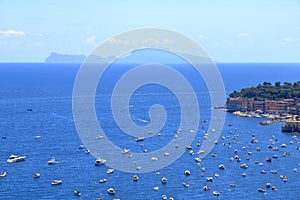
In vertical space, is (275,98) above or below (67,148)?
above

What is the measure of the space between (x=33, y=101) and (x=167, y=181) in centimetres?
5875

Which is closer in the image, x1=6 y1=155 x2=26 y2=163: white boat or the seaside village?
x1=6 y1=155 x2=26 y2=163: white boat

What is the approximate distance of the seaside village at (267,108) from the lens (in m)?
70.8

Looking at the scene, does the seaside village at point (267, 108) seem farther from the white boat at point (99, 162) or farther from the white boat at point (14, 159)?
the white boat at point (14, 159)

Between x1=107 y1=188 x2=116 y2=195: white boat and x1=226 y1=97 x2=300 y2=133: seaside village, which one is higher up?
x1=226 y1=97 x2=300 y2=133: seaside village

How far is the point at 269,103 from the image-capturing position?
75562 millimetres

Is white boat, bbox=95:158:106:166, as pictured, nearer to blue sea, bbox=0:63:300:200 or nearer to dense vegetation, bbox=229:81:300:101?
blue sea, bbox=0:63:300:200

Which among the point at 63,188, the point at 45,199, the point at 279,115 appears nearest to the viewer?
the point at 45,199

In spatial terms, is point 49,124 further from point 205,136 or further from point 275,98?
point 275,98

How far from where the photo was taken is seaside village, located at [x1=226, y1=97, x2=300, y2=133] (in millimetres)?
70812

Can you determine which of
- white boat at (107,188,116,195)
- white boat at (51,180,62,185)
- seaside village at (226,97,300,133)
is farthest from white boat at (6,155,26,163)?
seaside village at (226,97,300,133)

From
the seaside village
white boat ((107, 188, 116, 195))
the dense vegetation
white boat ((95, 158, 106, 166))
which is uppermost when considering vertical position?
the dense vegetation

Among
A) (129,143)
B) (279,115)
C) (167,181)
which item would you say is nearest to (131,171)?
(167,181)

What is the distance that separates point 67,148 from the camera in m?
49.0
